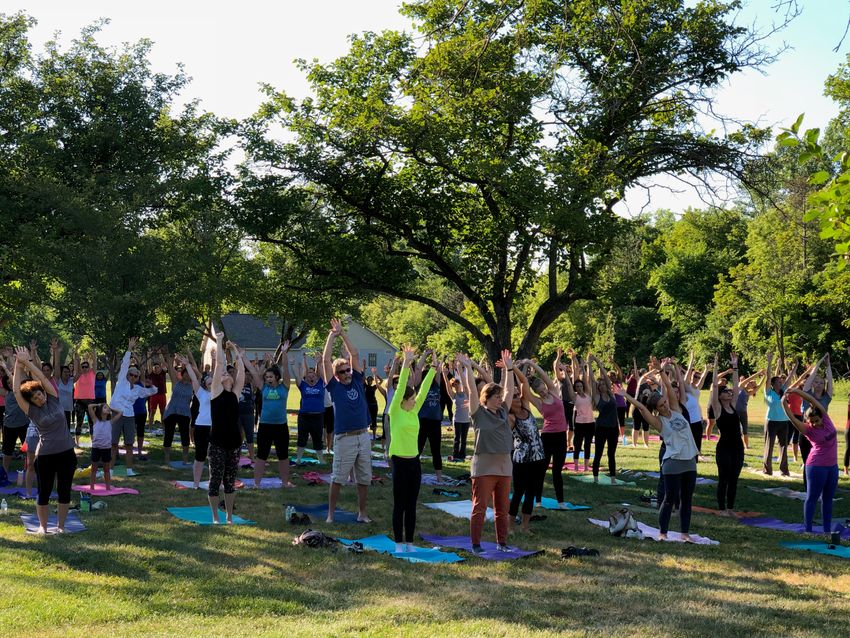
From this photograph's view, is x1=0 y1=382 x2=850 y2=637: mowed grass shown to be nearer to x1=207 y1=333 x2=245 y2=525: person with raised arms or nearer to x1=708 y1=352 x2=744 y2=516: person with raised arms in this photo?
x1=207 y1=333 x2=245 y2=525: person with raised arms

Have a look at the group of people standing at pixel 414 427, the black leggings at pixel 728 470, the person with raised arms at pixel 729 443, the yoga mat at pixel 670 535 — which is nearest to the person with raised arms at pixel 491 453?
the group of people standing at pixel 414 427

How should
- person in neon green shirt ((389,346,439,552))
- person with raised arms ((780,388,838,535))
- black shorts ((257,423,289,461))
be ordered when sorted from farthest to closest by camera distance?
black shorts ((257,423,289,461)) → person with raised arms ((780,388,838,535)) → person in neon green shirt ((389,346,439,552))

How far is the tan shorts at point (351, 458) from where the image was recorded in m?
10.0

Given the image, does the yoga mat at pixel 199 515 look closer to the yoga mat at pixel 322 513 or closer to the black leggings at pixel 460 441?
the yoga mat at pixel 322 513

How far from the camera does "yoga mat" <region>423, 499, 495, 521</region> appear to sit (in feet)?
35.6

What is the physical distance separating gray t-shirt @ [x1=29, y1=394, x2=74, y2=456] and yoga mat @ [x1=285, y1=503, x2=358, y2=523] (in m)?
3.14

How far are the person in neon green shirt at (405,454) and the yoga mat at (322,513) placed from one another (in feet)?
5.22

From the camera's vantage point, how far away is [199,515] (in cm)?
1024

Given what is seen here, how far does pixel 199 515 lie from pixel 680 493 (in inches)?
232

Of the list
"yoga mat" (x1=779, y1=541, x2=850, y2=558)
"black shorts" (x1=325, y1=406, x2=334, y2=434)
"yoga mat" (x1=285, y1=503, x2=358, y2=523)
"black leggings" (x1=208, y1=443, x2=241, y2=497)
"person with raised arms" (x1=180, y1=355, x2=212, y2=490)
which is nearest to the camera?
"yoga mat" (x1=779, y1=541, x2=850, y2=558)

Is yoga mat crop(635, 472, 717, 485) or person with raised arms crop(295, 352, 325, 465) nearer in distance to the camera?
yoga mat crop(635, 472, 717, 485)

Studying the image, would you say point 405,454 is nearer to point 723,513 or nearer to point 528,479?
point 528,479

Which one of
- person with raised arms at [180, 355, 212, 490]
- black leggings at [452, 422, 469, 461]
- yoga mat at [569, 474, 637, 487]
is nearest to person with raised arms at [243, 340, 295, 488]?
person with raised arms at [180, 355, 212, 490]

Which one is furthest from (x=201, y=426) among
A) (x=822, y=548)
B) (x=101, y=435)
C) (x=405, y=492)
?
(x=822, y=548)
